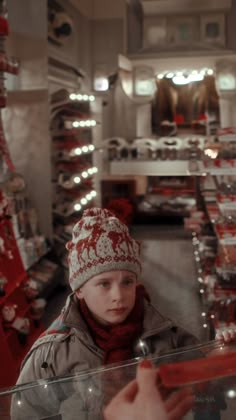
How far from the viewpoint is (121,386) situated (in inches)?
43.9

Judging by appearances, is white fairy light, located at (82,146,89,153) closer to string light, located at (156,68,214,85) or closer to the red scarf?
string light, located at (156,68,214,85)

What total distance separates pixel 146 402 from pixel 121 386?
14 centimetres

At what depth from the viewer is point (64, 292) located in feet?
19.5

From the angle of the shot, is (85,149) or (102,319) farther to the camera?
(85,149)

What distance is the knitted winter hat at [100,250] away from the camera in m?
1.66

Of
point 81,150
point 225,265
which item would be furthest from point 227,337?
point 81,150

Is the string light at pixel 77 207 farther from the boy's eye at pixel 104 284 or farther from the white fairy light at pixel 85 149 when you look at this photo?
the boy's eye at pixel 104 284

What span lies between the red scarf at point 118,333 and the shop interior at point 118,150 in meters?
1.37

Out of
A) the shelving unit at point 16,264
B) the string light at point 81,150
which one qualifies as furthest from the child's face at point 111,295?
the string light at point 81,150

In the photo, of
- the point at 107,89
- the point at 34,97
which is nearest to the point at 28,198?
the point at 34,97

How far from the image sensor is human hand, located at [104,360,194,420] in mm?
978

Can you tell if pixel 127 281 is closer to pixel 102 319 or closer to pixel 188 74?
pixel 102 319

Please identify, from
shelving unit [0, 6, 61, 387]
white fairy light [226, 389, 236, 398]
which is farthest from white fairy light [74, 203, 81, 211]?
white fairy light [226, 389, 236, 398]

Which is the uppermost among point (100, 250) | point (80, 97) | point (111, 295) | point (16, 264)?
point (80, 97)
